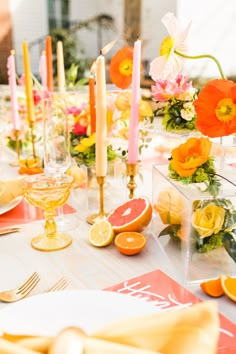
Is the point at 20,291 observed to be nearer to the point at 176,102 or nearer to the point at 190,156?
Answer: the point at 190,156

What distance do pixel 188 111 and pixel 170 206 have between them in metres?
0.24

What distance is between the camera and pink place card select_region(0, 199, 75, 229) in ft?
3.01

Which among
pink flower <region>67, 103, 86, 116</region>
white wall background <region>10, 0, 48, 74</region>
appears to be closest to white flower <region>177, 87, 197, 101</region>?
pink flower <region>67, 103, 86, 116</region>

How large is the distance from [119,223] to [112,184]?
32 centimetres

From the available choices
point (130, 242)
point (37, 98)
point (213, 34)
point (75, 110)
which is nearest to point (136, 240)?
point (130, 242)

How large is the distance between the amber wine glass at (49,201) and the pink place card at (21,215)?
11 cm

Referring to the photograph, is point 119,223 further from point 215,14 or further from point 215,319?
point 215,14

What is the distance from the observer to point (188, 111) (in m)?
0.84

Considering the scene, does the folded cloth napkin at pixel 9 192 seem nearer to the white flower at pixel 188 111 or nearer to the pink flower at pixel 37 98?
the white flower at pixel 188 111

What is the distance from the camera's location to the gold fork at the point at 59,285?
0.61 metres

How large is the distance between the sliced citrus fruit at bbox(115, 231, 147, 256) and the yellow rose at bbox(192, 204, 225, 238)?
0.14 m

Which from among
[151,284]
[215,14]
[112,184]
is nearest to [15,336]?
[151,284]

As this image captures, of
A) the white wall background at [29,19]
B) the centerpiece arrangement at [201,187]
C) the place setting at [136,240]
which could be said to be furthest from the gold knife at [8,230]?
the white wall background at [29,19]

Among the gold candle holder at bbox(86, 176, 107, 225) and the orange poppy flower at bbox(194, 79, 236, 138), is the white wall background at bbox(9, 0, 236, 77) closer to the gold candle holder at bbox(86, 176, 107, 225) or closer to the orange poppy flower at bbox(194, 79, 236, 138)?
the gold candle holder at bbox(86, 176, 107, 225)
